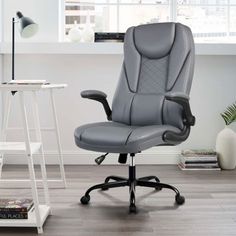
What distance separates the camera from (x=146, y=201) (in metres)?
3.16

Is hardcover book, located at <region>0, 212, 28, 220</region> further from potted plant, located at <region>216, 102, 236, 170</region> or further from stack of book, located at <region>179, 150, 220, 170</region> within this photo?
potted plant, located at <region>216, 102, 236, 170</region>

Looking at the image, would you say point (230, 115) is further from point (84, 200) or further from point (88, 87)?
point (84, 200)

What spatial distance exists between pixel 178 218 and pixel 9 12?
256cm

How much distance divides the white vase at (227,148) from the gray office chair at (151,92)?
Result: 1.17 meters

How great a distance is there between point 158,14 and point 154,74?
4.90 feet

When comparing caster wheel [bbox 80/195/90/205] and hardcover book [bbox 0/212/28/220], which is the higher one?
hardcover book [bbox 0/212/28/220]

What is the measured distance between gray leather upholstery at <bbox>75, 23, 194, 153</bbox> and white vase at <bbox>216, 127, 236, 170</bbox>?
1180 mm

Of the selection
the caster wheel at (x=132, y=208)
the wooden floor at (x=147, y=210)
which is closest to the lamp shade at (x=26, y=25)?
the wooden floor at (x=147, y=210)

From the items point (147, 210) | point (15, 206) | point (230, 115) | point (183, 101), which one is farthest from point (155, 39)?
point (15, 206)

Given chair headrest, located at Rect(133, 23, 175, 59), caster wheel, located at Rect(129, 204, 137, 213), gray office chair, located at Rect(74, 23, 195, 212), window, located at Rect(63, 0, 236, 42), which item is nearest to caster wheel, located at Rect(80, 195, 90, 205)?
gray office chair, located at Rect(74, 23, 195, 212)

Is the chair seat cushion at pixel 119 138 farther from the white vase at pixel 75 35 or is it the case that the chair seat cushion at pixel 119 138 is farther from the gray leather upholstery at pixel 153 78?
the white vase at pixel 75 35

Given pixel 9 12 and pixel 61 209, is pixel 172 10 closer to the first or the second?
pixel 9 12

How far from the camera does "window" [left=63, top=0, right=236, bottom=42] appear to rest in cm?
457

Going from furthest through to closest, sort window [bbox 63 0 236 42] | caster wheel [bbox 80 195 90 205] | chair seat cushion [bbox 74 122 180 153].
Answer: window [bbox 63 0 236 42], caster wheel [bbox 80 195 90 205], chair seat cushion [bbox 74 122 180 153]
